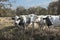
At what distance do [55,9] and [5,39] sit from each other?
37748mm

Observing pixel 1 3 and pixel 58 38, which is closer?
pixel 1 3

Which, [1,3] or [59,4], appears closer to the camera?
[1,3]

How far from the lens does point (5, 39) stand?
11.8 metres

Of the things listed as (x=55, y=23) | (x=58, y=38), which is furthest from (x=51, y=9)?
(x=58, y=38)

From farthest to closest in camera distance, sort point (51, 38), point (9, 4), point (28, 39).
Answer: point (51, 38)
point (28, 39)
point (9, 4)

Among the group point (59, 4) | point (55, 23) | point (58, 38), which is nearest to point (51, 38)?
point (58, 38)

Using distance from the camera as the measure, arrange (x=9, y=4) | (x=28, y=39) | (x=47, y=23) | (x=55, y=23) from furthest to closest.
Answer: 1. (x=55, y=23)
2. (x=47, y=23)
3. (x=28, y=39)
4. (x=9, y=4)

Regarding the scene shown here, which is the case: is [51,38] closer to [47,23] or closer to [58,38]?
[58,38]

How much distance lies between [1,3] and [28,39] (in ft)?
7.92

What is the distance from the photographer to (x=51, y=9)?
50.9m

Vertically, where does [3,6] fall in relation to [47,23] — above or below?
above

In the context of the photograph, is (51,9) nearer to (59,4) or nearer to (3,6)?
(59,4)

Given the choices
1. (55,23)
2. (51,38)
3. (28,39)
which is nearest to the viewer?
(28,39)

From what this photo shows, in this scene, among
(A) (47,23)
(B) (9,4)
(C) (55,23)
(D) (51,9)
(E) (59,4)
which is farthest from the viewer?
(D) (51,9)
